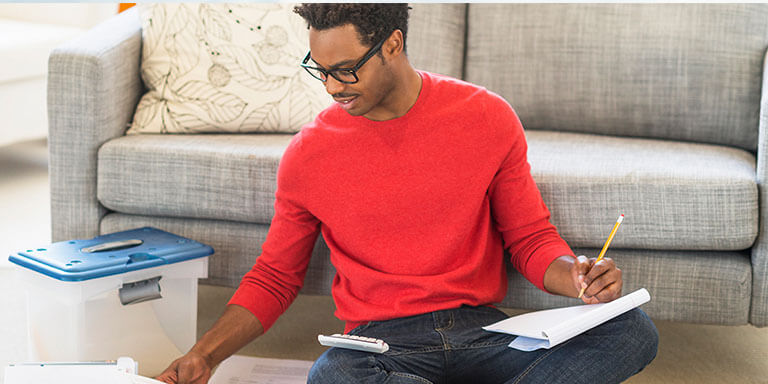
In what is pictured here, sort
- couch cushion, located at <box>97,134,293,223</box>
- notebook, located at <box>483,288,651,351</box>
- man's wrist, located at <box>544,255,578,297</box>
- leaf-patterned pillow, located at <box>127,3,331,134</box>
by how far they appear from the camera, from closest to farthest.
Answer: notebook, located at <box>483,288,651,351</box>, man's wrist, located at <box>544,255,578,297</box>, couch cushion, located at <box>97,134,293,223</box>, leaf-patterned pillow, located at <box>127,3,331,134</box>

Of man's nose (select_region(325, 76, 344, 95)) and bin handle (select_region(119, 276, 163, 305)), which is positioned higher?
man's nose (select_region(325, 76, 344, 95))

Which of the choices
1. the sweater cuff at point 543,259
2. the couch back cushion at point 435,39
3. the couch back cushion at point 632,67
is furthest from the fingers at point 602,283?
the couch back cushion at point 435,39

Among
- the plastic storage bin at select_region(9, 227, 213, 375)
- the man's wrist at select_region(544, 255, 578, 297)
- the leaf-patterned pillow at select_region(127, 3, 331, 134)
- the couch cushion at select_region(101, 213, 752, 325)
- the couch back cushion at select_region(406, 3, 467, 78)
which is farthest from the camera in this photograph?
the couch back cushion at select_region(406, 3, 467, 78)

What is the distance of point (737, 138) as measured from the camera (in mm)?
1886

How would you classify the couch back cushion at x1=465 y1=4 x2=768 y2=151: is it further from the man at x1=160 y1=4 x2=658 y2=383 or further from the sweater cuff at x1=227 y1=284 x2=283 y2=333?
the sweater cuff at x1=227 y1=284 x2=283 y2=333

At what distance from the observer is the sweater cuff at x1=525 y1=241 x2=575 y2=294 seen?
4.53 ft

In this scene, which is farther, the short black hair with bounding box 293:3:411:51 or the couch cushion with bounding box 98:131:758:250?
the couch cushion with bounding box 98:131:758:250

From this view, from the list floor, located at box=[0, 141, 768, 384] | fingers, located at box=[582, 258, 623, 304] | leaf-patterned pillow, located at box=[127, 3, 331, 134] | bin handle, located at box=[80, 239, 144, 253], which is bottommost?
floor, located at box=[0, 141, 768, 384]

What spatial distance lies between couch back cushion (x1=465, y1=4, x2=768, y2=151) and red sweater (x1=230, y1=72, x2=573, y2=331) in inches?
23.8

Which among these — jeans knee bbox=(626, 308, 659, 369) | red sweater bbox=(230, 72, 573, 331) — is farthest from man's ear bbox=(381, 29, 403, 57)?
jeans knee bbox=(626, 308, 659, 369)

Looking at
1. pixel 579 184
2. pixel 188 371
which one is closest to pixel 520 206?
pixel 579 184

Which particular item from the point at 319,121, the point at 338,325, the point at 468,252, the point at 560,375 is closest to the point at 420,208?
the point at 468,252

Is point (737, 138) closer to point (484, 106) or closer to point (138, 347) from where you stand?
point (484, 106)

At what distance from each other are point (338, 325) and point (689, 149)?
0.85 metres
